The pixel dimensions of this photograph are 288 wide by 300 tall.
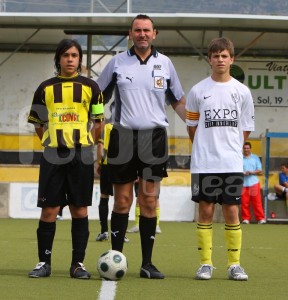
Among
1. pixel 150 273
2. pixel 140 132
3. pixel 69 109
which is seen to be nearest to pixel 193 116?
pixel 140 132

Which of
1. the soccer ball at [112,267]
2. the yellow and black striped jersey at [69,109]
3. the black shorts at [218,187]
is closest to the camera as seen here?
the soccer ball at [112,267]

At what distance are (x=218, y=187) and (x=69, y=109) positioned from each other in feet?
4.62

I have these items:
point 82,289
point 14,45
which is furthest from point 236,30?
point 82,289

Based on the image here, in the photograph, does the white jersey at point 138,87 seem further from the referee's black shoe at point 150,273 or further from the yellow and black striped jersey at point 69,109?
the referee's black shoe at point 150,273

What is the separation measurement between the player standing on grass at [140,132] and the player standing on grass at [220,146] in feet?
1.03

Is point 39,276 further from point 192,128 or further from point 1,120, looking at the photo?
point 1,120

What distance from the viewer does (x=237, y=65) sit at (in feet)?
83.1

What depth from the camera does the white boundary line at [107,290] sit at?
6.66m

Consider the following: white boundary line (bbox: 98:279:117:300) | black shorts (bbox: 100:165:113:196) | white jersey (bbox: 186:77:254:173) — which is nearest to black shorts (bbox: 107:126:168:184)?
white jersey (bbox: 186:77:254:173)

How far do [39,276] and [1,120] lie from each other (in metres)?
17.8

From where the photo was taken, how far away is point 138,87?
8.22 meters

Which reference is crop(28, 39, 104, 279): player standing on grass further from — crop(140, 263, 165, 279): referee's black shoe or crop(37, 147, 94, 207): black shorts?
crop(140, 263, 165, 279): referee's black shoe

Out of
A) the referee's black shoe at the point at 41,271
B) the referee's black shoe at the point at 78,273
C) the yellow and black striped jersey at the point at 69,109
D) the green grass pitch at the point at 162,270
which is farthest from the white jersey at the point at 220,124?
the referee's black shoe at the point at 41,271

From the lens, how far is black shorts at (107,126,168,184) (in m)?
8.18
